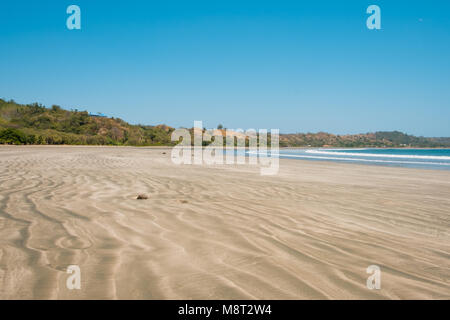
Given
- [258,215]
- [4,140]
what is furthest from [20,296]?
[4,140]

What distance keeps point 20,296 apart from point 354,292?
2.03m

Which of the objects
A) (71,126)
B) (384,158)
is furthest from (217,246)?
(71,126)

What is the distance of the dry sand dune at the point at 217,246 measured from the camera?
185cm

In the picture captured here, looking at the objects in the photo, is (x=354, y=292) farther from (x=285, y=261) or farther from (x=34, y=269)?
(x=34, y=269)

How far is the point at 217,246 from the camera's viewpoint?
8.73 feet

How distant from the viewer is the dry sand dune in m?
1.85

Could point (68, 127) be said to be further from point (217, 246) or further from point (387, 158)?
point (217, 246)

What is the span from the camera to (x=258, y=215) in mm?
3951
